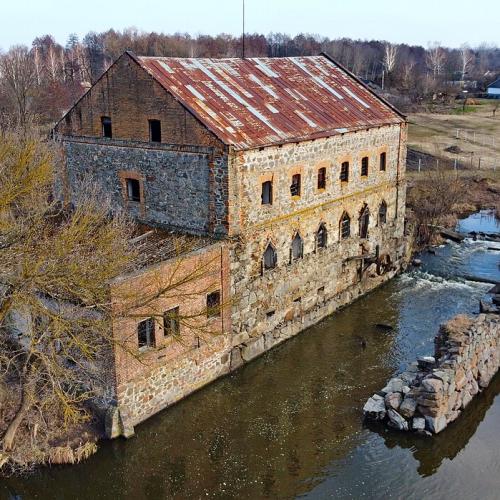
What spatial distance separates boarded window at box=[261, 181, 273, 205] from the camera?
23672 millimetres

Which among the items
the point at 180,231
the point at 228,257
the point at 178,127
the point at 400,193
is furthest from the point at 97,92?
the point at 400,193

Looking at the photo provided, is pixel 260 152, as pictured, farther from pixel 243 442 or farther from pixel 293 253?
pixel 243 442

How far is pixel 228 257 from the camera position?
22.0 metres

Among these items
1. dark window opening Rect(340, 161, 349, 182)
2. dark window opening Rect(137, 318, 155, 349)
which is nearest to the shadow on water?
dark window opening Rect(137, 318, 155, 349)

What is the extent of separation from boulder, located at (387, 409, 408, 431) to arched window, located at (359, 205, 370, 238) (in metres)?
12.2

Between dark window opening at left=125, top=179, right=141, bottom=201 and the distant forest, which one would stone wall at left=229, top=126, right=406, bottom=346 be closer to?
dark window opening at left=125, top=179, right=141, bottom=201

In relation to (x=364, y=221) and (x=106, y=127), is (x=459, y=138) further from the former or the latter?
(x=106, y=127)

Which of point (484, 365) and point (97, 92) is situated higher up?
point (97, 92)

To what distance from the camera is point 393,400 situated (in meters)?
19.5

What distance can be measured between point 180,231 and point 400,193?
14.2 metres

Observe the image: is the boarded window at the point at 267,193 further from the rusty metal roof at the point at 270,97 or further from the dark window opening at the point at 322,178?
the dark window opening at the point at 322,178

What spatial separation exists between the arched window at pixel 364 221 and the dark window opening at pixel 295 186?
5570mm

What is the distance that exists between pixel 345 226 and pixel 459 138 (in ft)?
144

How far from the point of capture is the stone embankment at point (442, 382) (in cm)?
1916
